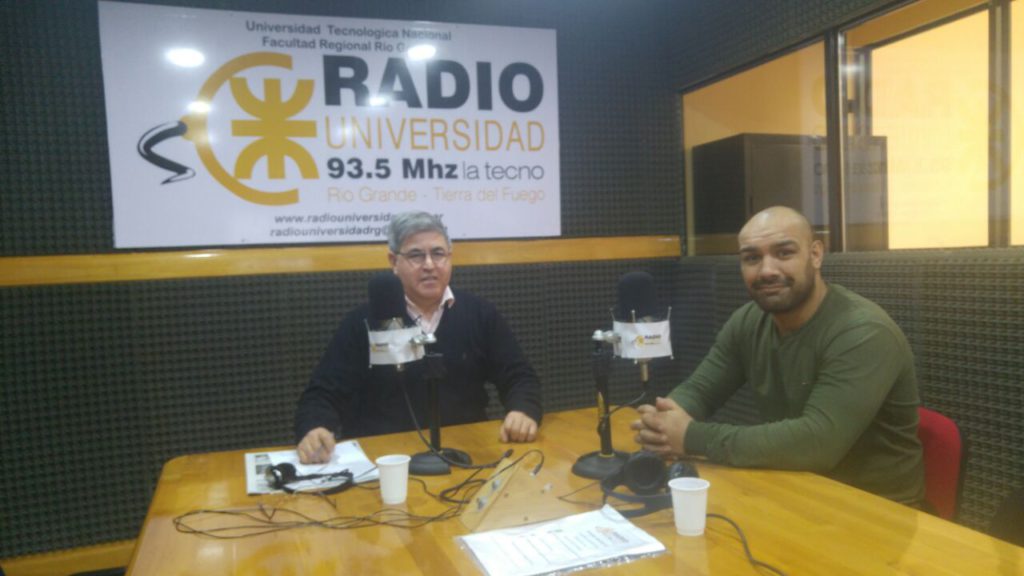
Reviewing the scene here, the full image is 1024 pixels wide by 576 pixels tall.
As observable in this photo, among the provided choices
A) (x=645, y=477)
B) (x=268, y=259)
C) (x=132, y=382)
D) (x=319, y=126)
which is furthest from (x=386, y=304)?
(x=132, y=382)

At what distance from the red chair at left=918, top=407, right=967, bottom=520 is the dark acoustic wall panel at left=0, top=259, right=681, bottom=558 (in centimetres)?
264

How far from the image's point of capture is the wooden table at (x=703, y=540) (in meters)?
1.39

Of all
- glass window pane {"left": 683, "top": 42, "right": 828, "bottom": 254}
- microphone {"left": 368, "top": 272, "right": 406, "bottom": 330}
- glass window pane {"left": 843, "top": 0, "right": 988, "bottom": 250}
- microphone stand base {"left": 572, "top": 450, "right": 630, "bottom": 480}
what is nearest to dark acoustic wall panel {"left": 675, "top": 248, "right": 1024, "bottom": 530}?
glass window pane {"left": 843, "top": 0, "right": 988, "bottom": 250}

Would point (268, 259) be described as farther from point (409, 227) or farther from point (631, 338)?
point (631, 338)

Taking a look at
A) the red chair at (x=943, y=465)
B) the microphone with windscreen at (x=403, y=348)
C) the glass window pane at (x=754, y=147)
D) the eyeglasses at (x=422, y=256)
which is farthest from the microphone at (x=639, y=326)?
the glass window pane at (x=754, y=147)

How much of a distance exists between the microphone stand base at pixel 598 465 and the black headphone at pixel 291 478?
631mm

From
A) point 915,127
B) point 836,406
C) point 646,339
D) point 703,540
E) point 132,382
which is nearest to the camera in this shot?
point 703,540

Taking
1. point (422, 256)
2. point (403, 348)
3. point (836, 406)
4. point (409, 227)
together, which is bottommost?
point (836, 406)

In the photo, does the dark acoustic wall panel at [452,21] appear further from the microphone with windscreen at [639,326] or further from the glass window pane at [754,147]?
the microphone with windscreen at [639,326]

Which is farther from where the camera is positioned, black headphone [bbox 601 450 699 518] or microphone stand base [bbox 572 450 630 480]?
microphone stand base [bbox 572 450 630 480]

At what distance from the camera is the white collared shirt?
9.56 feet

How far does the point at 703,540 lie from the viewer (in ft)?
4.96

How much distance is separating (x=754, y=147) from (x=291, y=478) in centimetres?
328

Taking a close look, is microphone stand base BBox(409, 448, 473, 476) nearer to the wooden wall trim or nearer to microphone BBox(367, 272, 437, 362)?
microphone BBox(367, 272, 437, 362)
